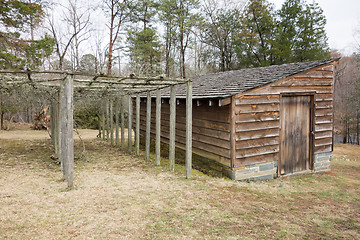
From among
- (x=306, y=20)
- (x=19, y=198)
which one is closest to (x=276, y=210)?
(x=19, y=198)

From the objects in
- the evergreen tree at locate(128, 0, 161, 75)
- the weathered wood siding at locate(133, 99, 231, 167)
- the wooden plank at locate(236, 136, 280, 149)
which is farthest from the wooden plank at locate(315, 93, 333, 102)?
the evergreen tree at locate(128, 0, 161, 75)

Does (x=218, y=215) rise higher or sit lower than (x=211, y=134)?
lower

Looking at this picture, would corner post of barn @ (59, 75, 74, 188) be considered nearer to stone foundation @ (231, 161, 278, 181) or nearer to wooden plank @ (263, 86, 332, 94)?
stone foundation @ (231, 161, 278, 181)

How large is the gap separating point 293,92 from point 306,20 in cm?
1713

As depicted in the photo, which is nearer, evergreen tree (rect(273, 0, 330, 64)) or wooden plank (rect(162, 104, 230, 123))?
wooden plank (rect(162, 104, 230, 123))

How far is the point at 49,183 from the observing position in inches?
248

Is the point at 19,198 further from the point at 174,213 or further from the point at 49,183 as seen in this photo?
the point at 174,213

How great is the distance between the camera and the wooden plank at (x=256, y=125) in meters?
7.13

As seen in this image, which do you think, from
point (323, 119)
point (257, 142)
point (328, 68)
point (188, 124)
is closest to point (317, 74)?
point (328, 68)

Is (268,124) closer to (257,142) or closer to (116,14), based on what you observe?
(257,142)

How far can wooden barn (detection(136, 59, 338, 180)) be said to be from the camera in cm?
714

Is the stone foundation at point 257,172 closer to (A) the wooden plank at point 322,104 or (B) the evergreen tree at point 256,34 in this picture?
(A) the wooden plank at point 322,104

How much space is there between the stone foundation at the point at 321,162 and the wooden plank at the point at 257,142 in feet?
6.78

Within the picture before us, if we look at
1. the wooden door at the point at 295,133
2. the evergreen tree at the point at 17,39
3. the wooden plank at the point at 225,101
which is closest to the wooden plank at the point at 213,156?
the wooden plank at the point at 225,101
